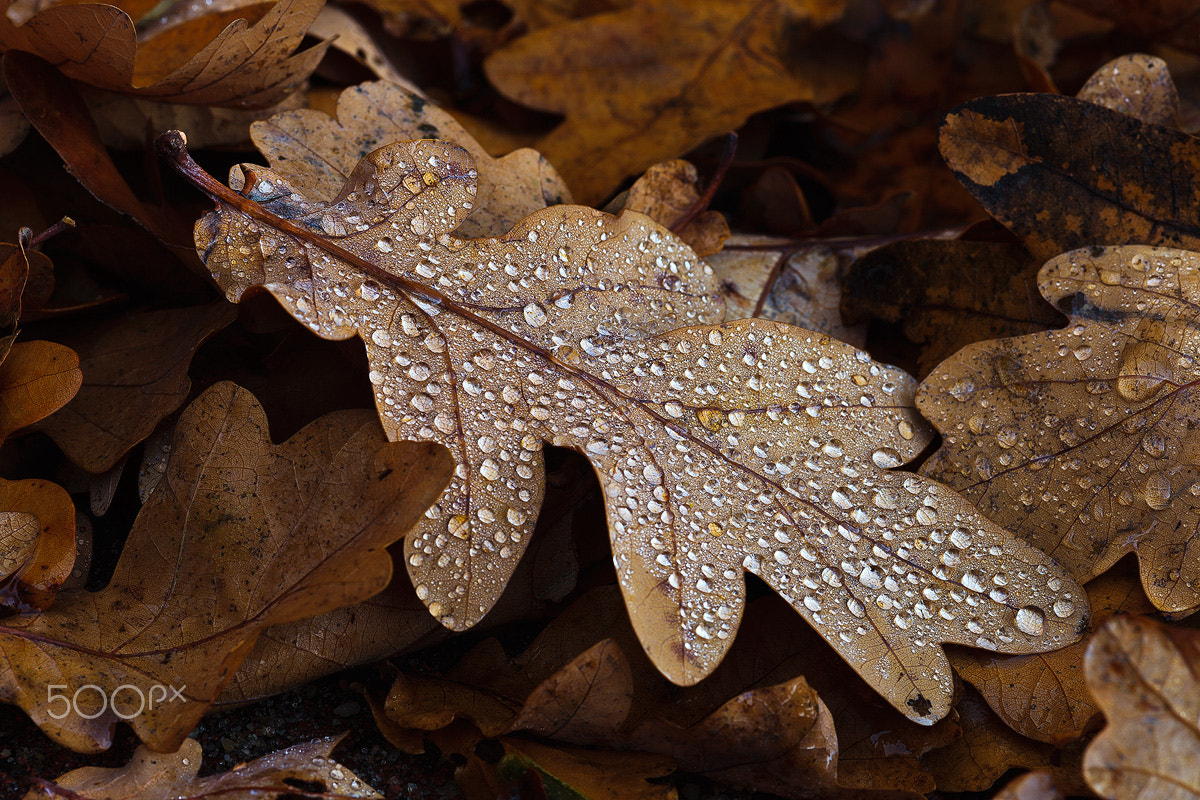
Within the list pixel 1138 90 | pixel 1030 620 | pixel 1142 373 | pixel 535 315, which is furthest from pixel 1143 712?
pixel 1138 90

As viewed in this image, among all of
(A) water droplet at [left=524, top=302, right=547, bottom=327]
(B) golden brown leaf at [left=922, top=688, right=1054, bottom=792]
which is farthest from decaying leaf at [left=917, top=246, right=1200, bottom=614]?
(A) water droplet at [left=524, top=302, right=547, bottom=327]

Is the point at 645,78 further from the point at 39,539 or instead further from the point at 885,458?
the point at 39,539

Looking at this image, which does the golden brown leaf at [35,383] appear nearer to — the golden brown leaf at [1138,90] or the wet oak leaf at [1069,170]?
the wet oak leaf at [1069,170]

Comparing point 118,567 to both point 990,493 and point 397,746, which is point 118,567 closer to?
point 397,746

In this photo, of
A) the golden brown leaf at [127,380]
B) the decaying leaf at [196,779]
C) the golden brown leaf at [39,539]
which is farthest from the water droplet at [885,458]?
the golden brown leaf at [39,539]

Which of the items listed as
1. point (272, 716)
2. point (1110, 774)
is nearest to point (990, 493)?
point (1110, 774)

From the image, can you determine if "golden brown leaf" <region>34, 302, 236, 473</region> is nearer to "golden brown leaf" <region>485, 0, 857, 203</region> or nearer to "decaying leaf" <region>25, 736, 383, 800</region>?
"decaying leaf" <region>25, 736, 383, 800</region>
